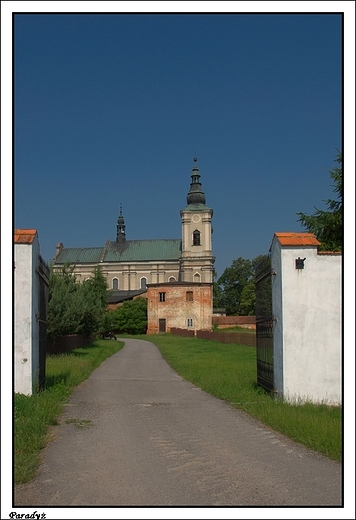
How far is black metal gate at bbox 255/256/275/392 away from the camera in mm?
12219

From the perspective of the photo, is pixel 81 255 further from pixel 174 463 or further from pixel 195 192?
pixel 174 463

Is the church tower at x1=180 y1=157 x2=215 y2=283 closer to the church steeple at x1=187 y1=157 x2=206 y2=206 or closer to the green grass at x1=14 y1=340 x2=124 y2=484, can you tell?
the church steeple at x1=187 y1=157 x2=206 y2=206

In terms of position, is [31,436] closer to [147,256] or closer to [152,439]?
[152,439]

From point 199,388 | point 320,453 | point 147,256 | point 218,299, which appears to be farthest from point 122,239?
point 320,453

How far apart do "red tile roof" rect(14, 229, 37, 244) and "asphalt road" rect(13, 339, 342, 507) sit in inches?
127

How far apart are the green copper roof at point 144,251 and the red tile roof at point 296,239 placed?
10327cm

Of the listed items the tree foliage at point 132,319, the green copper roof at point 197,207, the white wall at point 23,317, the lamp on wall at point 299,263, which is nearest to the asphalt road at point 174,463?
the white wall at point 23,317

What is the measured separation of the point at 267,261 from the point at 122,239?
112086mm

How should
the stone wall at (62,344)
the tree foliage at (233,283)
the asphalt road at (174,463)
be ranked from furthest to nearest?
the tree foliage at (233,283), the stone wall at (62,344), the asphalt road at (174,463)

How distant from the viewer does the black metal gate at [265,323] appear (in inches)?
481

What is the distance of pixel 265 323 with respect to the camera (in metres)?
12.8

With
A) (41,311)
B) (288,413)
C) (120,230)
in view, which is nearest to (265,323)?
(288,413)

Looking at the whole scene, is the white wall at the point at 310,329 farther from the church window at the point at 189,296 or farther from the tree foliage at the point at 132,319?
the tree foliage at the point at 132,319

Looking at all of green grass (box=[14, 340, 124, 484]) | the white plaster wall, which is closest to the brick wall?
green grass (box=[14, 340, 124, 484])
